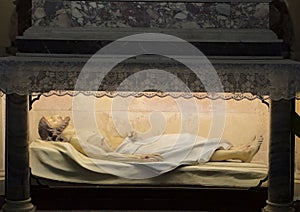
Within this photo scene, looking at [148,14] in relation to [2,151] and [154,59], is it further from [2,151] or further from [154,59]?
[2,151]

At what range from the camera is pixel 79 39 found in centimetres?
272

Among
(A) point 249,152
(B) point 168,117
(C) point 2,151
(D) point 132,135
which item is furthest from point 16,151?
(A) point 249,152

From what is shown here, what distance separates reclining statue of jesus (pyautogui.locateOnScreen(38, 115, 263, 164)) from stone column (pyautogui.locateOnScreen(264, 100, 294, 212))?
0.11m

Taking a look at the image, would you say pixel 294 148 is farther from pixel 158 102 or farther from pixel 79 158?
pixel 79 158

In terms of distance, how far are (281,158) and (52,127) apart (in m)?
0.89

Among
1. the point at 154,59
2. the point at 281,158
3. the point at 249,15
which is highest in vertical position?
the point at 249,15

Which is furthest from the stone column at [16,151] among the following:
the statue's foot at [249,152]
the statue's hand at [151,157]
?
the statue's foot at [249,152]

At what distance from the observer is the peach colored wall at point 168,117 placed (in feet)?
9.15

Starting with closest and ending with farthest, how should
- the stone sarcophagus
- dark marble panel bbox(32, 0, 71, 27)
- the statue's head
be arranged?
1. the stone sarcophagus
2. dark marble panel bbox(32, 0, 71, 27)
3. the statue's head

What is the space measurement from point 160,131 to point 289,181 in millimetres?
523

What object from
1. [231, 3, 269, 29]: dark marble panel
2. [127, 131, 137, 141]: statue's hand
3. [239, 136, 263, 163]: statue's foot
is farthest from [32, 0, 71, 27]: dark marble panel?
[239, 136, 263, 163]: statue's foot

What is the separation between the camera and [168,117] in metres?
2.81

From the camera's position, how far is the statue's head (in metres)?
2.85

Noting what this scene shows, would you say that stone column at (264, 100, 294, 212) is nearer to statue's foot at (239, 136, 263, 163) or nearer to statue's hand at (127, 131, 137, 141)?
statue's foot at (239, 136, 263, 163)
